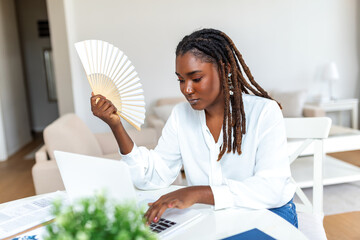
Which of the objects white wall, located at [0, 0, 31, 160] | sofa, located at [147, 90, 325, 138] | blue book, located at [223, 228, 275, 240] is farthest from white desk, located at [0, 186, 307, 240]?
white wall, located at [0, 0, 31, 160]

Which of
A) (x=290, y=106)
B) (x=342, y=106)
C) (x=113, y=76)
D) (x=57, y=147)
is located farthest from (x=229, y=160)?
(x=342, y=106)

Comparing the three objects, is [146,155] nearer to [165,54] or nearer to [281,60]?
[165,54]

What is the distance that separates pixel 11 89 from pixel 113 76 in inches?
190

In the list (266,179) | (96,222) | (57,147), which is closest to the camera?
(96,222)

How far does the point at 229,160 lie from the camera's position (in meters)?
1.21

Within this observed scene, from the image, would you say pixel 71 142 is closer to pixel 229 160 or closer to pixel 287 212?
pixel 229 160

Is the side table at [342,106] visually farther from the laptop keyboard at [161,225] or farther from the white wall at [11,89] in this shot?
the white wall at [11,89]

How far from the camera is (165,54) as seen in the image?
4699 mm

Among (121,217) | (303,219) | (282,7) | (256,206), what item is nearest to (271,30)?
(282,7)

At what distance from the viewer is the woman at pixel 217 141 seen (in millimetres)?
1067

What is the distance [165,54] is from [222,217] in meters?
3.87

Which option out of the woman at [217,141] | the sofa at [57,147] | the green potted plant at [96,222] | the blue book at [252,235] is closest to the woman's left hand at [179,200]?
the woman at [217,141]

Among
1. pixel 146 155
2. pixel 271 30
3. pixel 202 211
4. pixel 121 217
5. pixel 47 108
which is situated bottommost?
pixel 47 108

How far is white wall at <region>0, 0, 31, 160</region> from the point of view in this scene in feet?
16.6
